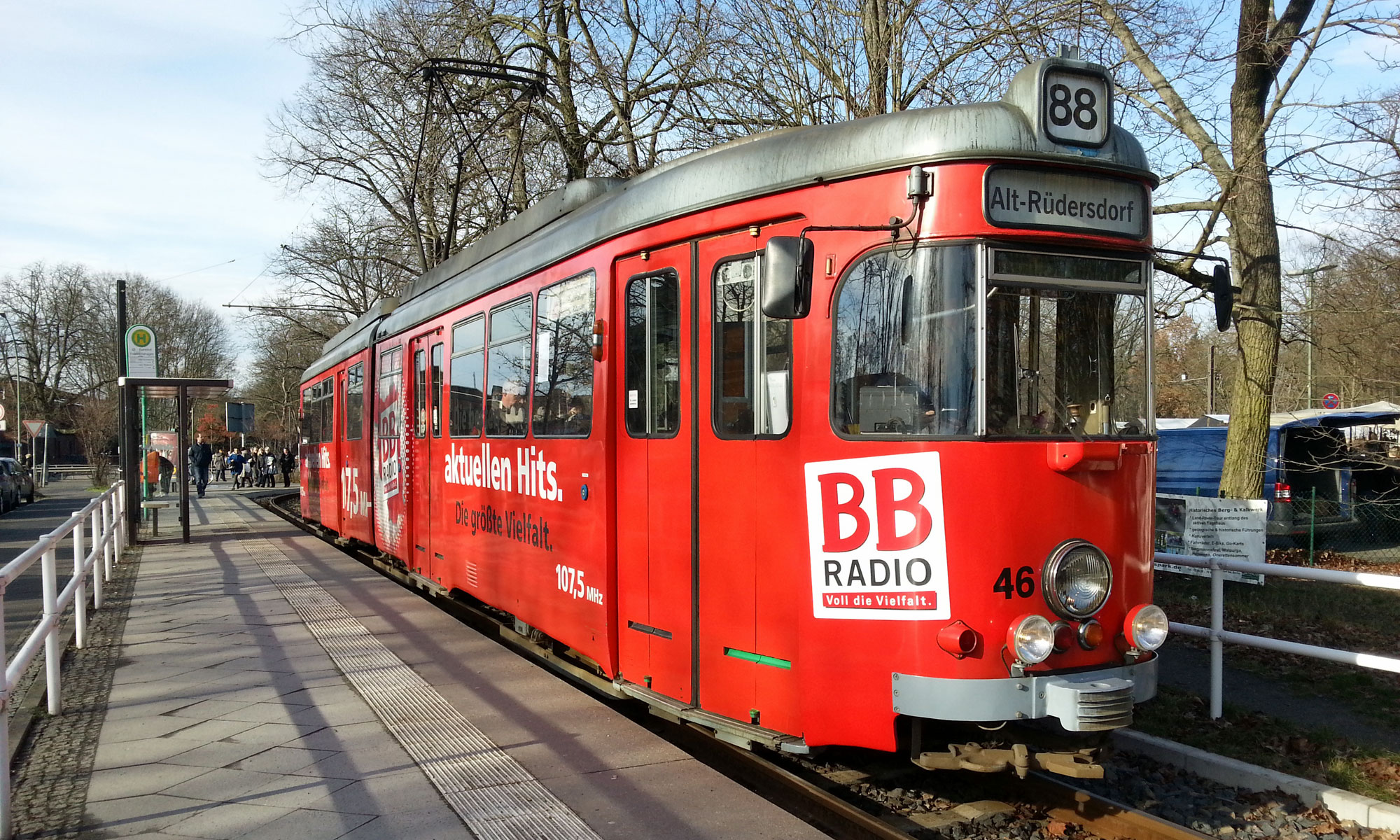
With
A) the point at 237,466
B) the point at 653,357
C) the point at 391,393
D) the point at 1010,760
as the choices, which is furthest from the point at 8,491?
the point at 1010,760

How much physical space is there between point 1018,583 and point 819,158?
220cm

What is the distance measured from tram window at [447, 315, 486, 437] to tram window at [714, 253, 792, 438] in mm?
3783

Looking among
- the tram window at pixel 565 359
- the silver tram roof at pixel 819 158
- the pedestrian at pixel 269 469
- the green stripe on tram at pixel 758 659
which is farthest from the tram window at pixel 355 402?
the pedestrian at pixel 269 469

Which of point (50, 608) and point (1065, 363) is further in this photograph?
point (50, 608)

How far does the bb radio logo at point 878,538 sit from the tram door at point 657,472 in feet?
3.06

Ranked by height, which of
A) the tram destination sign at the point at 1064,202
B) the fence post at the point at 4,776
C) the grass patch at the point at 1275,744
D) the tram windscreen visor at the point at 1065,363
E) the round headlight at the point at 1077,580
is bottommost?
the grass patch at the point at 1275,744

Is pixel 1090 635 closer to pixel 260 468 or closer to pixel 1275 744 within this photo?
pixel 1275 744

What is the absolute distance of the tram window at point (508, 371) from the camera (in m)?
7.60

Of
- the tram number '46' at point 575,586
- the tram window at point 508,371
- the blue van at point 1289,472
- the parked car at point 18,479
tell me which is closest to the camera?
the tram number '46' at point 575,586

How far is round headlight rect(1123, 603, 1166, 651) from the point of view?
15.2 feet

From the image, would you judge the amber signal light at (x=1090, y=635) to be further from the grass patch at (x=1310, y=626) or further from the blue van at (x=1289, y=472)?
the blue van at (x=1289, y=472)

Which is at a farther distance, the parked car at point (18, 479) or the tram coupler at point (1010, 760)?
the parked car at point (18, 479)

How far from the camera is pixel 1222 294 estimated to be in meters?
5.51

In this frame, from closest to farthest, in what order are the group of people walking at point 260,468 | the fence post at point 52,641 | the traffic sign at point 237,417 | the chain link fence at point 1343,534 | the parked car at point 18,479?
the fence post at point 52,641 < the chain link fence at point 1343,534 < the parked car at point 18,479 < the traffic sign at point 237,417 < the group of people walking at point 260,468
